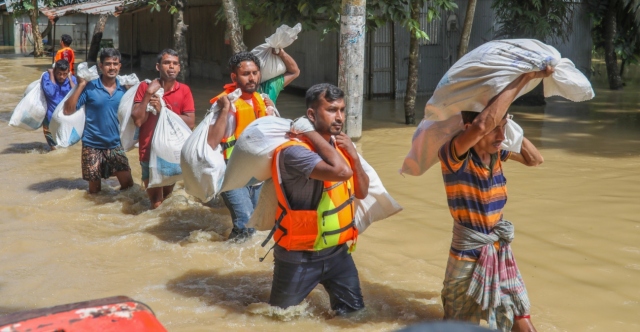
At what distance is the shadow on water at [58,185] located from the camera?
24.7 feet

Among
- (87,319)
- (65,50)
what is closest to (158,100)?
(87,319)

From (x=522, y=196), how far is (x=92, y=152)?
3946 millimetres

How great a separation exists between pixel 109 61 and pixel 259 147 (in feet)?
10.3

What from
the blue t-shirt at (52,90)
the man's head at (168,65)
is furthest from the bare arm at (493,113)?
the blue t-shirt at (52,90)

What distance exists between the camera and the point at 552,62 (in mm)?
3281

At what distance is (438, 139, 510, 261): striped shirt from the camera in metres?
3.45

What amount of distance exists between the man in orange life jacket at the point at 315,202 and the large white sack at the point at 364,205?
182 millimetres

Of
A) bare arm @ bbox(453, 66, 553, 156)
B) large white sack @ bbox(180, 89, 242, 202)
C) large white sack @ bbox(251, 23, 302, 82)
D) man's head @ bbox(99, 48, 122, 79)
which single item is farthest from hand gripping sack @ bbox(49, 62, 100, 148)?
bare arm @ bbox(453, 66, 553, 156)

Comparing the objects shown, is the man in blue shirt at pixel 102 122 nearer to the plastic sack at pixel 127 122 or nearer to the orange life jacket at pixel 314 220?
the plastic sack at pixel 127 122

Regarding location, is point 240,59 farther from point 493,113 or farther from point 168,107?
point 493,113

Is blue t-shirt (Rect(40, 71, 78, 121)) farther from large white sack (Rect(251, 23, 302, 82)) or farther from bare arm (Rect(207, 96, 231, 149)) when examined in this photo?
bare arm (Rect(207, 96, 231, 149))

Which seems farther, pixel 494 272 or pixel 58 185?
pixel 58 185

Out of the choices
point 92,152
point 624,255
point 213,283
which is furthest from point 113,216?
point 624,255

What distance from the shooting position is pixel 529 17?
1225 cm
